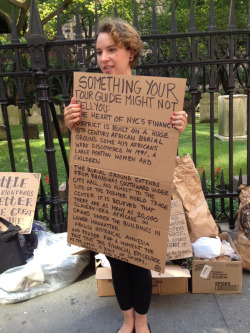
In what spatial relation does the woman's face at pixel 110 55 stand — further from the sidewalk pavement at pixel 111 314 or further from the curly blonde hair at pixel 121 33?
the sidewalk pavement at pixel 111 314

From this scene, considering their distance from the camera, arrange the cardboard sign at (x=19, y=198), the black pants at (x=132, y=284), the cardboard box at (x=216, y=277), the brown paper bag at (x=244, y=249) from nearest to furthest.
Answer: the black pants at (x=132, y=284), the cardboard box at (x=216, y=277), the brown paper bag at (x=244, y=249), the cardboard sign at (x=19, y=198)

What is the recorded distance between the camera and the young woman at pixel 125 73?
1.81 meters

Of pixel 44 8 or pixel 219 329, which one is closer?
pixel 219 329

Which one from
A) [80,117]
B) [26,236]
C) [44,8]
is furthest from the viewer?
Result: [44,8]

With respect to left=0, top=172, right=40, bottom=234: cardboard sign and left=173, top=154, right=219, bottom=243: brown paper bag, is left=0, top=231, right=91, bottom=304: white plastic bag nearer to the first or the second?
left=0, top=172, right=40, bottom=234: cardboard sign

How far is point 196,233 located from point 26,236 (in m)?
1.47

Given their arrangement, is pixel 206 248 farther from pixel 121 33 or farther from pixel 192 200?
pixel 121 33

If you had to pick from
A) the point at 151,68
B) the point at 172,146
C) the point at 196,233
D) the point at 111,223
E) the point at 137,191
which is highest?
the point at 151,68

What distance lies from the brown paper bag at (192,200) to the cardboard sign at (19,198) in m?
1.28

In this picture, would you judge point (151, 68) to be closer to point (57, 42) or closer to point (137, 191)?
point (57, 42)

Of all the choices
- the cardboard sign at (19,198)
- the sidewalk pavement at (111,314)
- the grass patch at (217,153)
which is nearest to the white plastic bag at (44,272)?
the sidewalk pavement at (111,314)

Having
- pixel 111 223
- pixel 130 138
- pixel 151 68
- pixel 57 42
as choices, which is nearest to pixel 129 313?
pixel 111 223

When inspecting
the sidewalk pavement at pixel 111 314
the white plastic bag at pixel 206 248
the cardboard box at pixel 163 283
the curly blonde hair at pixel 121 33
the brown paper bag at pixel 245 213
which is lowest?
the sidewalk pavement at pixel 111 314

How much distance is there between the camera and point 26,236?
3000mm
